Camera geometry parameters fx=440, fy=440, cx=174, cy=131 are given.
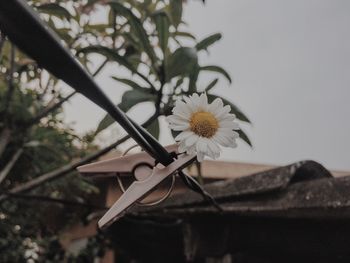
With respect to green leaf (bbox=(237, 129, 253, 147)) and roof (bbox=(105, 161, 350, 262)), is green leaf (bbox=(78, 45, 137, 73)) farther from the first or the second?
roof (bbox=(105, 161, 350, 262))

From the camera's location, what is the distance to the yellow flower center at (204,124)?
70 cm

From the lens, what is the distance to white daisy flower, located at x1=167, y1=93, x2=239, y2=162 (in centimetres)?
68

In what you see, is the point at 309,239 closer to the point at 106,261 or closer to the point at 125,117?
the point at 125,117

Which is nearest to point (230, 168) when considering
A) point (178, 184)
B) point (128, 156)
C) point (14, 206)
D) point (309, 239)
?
point (178, 184)

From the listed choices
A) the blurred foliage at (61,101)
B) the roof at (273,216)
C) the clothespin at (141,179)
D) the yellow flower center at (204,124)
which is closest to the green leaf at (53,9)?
the blurred foliage at (61,101)

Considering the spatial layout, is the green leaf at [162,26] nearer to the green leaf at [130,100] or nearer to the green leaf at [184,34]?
the green leaf at [130,100]

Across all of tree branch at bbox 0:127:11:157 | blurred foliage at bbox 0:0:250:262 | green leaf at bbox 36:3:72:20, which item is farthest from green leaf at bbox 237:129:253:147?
tree branch at bbox 0:127:11:157

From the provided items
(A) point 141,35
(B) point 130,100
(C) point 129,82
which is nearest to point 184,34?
(A) point 141,35

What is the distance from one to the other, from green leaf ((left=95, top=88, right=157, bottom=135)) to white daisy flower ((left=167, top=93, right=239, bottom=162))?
24.3 inches

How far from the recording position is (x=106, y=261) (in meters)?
5.11

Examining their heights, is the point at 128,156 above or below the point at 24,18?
below

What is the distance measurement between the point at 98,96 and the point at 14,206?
387cm

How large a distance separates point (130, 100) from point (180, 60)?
0.20m

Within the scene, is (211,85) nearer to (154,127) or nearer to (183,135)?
(154,127)
